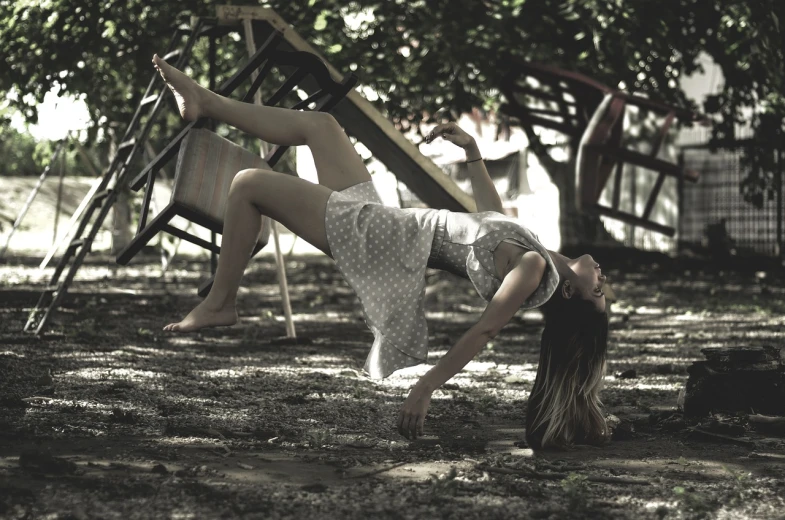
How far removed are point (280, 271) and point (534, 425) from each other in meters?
3.15

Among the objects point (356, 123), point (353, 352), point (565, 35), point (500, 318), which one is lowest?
point (353, 352)

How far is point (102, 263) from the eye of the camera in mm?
13000

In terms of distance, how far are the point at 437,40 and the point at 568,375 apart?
266 inches

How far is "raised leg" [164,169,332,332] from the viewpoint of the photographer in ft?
11.0

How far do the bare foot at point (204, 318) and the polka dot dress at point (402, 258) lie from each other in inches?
18.0

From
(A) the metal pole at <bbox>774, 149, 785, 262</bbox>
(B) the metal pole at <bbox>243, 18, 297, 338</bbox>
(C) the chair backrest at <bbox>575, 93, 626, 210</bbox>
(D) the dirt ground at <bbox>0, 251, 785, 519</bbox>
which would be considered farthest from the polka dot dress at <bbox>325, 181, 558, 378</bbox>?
(A) the metal pole at <bbox>774, 149, 785, 262</bbox>

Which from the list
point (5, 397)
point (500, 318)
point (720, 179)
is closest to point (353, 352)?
point (5, 397)

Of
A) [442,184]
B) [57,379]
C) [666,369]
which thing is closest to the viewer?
[57,379]

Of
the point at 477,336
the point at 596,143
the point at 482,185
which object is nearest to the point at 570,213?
the point at 596,143

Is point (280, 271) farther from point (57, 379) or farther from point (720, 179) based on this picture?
point (720, 179)

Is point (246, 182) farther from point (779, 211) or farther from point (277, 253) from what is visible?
point (779, 211)

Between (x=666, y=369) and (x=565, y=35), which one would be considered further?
(x=565, y=35)

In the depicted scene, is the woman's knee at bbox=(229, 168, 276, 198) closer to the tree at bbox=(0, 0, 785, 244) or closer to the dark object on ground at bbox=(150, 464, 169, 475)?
the dark object on ground at bbox=(150, 464, 169, 475)

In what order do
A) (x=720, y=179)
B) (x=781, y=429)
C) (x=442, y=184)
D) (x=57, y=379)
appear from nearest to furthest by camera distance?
(x=781, y=429) < (x=57, y=379) < (x=442, y=184) < (x=720, y=179)
